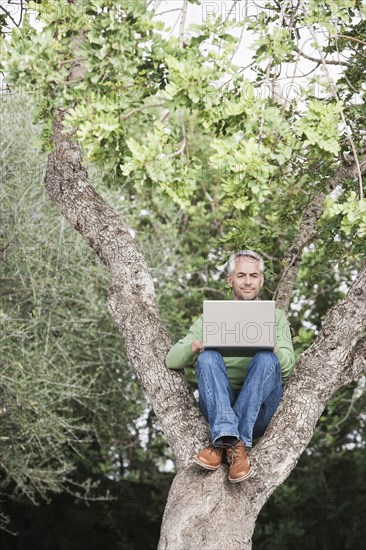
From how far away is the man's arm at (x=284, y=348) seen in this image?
4637 millimetres

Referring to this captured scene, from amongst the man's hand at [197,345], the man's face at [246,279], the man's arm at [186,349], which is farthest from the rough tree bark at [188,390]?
the man's face at [246,279]

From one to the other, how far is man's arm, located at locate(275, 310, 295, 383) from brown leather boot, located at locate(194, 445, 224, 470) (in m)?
0.59

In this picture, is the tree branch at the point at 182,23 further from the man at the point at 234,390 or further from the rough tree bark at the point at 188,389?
the man at the point at 234,390

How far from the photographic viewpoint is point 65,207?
17.7 ft

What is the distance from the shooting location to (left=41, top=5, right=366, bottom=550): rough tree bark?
433 cm

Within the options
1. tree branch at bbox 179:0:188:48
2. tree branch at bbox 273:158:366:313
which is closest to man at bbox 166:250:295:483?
tree branch at bbox 273:158:366:313

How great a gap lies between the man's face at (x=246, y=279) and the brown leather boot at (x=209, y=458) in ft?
2.97

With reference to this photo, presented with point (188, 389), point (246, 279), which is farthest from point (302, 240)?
point (188, 389)

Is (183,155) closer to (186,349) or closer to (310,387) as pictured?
(186,349)

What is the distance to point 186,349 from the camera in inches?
181

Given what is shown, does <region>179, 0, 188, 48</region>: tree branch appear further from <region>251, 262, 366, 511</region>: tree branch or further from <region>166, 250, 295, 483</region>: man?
<region>251, 262, 366, 511</region>: tree branch

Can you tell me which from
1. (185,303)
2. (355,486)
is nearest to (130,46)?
(185,303)

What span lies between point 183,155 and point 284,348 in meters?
1.23

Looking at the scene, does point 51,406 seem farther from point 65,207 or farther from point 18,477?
point 65,207
